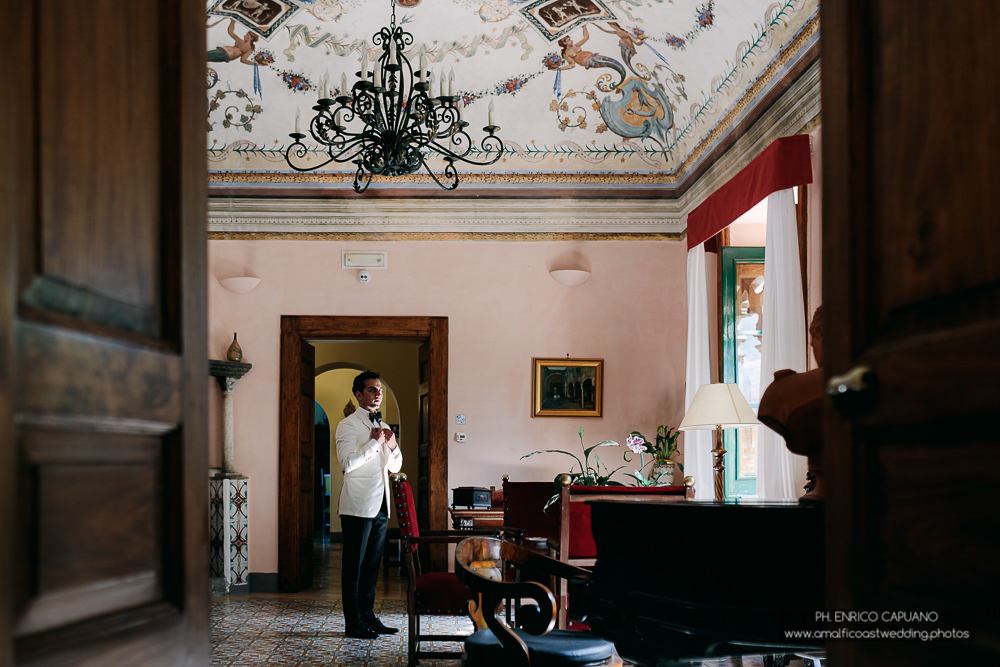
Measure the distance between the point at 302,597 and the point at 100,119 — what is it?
6729 millimetres

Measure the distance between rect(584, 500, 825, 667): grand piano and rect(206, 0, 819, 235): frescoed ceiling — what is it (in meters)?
3.88

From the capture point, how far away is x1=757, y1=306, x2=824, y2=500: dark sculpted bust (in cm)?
214

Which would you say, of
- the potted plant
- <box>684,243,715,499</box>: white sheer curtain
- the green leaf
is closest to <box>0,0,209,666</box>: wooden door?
the green leaf

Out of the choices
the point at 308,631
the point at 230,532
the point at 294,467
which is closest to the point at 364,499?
the point at 308,631

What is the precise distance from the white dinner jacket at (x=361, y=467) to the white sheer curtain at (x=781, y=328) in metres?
2.45

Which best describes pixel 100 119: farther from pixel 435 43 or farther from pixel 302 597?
pixel 302 597

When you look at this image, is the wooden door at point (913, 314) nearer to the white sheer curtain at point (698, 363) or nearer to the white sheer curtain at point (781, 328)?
the white sheer curtain at point (781, 328)

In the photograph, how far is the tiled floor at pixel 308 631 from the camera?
480 cm

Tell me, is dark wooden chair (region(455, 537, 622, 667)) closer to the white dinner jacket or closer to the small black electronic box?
the white dinner jacket

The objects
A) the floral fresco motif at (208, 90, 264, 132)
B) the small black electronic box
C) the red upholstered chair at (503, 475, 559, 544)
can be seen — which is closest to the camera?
the red upholstered chair at (503, 475, 559, 544)

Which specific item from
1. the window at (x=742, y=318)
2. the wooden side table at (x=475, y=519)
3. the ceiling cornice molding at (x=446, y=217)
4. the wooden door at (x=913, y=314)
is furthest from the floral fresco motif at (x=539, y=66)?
the wooden door at (x=913, y=314)

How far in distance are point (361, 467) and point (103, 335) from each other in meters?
4.17

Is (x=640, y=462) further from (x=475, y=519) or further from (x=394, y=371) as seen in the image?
(x=394, y=371)

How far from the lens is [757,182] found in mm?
5457
